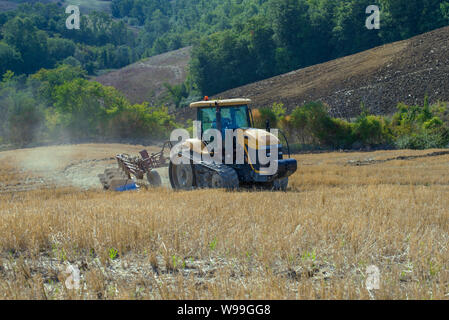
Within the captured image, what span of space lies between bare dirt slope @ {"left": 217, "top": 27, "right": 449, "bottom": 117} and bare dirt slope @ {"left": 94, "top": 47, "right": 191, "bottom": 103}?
2259 centimetres

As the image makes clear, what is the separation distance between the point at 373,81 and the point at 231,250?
127 feet

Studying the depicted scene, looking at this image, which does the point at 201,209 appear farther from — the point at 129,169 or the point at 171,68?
the point at 171,68

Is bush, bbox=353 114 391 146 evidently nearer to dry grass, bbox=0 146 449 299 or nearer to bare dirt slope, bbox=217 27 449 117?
bare dirt slope, bbox=217 27 449 117

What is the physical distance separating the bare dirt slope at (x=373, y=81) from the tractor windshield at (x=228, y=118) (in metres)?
24.8

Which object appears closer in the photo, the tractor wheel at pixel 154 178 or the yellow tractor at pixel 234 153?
the yellow tractor at pixel 234 153

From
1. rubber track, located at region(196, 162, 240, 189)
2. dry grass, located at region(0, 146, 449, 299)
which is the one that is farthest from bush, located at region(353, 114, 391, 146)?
dry grass, located at region(0, 146, 449, 299)

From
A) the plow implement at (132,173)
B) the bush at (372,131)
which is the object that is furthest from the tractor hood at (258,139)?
the bush at (372,131)

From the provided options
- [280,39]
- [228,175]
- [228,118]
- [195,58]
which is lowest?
[228,175]

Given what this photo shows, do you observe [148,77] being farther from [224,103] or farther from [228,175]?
[228,175]

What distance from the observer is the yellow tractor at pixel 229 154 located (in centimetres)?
1032

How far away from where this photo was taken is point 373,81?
40.3 metres

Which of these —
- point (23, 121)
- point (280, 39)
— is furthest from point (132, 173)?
point (280, 39)

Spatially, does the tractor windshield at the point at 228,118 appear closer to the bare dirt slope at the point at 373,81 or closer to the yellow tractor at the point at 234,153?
the yellow tractor at the point at 234,153

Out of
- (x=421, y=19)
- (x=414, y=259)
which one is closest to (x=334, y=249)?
(x=414, y=259)
